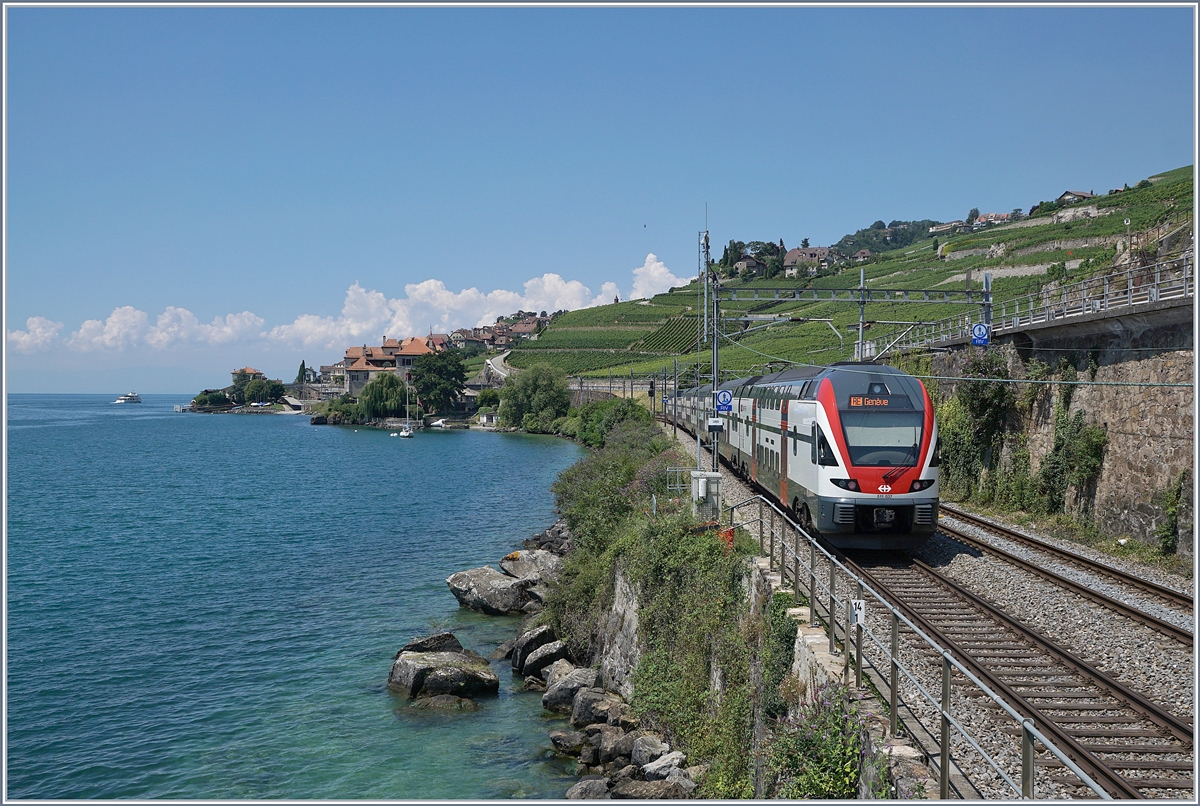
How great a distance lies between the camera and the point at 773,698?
11797 millimetres

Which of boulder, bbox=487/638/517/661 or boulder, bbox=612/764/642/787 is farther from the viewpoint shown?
Answer: boulder, bbox=487/638/517/661

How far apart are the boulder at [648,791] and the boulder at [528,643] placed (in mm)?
8460

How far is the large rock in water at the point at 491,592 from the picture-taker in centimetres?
2811

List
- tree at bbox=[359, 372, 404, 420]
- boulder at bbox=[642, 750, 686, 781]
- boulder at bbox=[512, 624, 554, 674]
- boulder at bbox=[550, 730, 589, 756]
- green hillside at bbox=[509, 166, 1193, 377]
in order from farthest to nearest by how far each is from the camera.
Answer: tree at bbox=[359, 372, 404, 420] → green hillside at bbox=[509, 166, 1193, 377] → boulder at bbox=[512, 624, 554, 674] → boulder at bbox=[550, 730, 589, 756] → boulder at bbox=[642, 750, 686, 781]

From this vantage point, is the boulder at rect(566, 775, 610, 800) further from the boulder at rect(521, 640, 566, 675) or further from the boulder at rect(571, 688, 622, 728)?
the boulder at rect(521, 640, 566, 675)

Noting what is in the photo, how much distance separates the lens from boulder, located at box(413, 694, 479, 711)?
20078 millimetres

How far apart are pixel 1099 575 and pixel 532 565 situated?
61.5 feet

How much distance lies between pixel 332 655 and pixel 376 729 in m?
5.55

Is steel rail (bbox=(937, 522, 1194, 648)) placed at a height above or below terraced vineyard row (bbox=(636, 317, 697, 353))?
below

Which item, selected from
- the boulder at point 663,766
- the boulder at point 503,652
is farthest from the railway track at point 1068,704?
the boulder at point 503,652

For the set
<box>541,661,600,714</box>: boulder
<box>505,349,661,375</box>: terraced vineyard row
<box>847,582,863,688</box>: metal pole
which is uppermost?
<box>505,349,661,375</box>: terraced vineyard row

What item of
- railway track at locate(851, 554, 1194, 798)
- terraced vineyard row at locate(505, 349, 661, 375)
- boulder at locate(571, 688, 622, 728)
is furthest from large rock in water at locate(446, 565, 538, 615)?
terraced vineyard row at locate(505, 349, 661, 375)

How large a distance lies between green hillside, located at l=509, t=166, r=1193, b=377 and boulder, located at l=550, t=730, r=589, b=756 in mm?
25744

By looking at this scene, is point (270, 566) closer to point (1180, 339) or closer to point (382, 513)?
point (382, 513)
